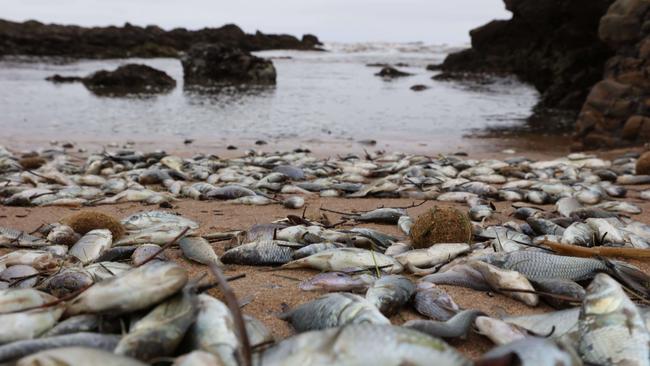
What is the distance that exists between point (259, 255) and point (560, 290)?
1587 mm

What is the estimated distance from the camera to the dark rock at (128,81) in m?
23.0

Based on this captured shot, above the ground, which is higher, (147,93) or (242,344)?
(242,344)

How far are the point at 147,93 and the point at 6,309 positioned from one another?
68.7 feet

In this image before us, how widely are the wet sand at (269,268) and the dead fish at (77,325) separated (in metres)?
0.51

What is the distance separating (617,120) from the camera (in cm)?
1091

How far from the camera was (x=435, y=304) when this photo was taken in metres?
2.37

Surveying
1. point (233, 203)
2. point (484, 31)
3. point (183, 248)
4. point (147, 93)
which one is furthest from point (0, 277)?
point (484, 31)

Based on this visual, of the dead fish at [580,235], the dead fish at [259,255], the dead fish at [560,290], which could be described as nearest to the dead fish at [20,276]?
the dead fish at [259,255]

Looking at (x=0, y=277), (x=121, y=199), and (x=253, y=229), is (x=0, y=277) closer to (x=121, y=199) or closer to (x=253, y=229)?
(x=253, y=229)

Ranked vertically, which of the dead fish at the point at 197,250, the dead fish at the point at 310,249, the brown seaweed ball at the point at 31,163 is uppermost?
the dead fish at the point at 310,249

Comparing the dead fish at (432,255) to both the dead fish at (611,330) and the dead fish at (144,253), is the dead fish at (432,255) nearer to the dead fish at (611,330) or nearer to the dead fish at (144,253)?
the dead fish at (611,330)

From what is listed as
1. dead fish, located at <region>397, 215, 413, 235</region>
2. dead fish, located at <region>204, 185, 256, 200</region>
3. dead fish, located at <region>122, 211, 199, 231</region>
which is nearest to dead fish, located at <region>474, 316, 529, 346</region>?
dead fish, located at <region>397, 215, 413, 235</region>

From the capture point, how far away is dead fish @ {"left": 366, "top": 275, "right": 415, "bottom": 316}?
2.30 meters

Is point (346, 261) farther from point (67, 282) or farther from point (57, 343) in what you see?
point (57, 343)
